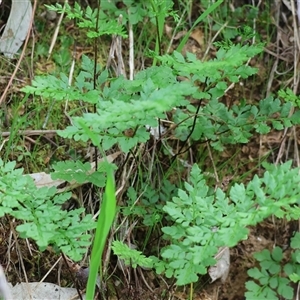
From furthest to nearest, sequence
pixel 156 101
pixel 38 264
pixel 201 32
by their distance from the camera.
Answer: pixel 201 32 < pixel 38 264 < pixel 156 101

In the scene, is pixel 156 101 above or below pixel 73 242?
above

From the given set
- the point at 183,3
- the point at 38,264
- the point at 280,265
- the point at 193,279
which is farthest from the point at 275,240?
the point at 183,3

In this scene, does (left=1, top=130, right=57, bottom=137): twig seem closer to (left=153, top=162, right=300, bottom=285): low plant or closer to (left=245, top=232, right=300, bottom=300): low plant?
(left=153, top=162, right=300, bottom=285): low plant

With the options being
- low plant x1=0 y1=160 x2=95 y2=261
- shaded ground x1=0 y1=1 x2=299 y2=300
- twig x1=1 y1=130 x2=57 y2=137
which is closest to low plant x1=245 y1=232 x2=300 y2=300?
shaded ground x1=0 y1=1 x2=299 y2=300

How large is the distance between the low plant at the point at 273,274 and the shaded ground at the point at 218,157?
12 centimetres

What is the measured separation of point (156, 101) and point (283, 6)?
4.71ft

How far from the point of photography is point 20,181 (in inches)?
66.5

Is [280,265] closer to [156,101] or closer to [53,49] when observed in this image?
[156,101]

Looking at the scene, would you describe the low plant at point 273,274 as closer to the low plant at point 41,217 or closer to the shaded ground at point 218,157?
the shaded ground at point 218,157

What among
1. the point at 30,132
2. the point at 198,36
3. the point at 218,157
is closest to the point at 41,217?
the point at 30,132

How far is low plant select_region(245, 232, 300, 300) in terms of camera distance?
2.12 metres

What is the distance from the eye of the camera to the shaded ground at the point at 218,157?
204 centimetres

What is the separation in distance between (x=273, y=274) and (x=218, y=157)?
529 millimetres

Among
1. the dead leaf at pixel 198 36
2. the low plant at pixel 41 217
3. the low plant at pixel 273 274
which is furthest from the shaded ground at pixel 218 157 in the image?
the low plant at pixel 41 217
